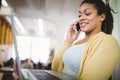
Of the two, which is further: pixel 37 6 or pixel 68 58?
pixel 37 6

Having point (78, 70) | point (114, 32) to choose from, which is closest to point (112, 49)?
point (114, 32)

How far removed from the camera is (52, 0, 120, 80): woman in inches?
43.7

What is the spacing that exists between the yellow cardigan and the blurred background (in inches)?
3.6

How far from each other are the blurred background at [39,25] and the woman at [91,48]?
0.04 meters

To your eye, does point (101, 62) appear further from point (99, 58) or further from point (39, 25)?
point (39, 25)

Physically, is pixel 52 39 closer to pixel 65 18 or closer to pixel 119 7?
pixel 65 18

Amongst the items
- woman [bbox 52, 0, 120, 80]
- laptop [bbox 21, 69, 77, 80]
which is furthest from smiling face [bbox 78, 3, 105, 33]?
laptop [bbox 21, 69, 77, 80]

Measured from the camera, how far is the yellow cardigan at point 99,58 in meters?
1.10

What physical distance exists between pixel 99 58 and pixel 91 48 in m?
0.07

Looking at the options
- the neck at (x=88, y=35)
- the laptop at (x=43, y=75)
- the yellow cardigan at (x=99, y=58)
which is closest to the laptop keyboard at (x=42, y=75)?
the laptop at (x=43, y=75)

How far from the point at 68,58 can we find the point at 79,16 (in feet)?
0.86

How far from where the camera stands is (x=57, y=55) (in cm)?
123

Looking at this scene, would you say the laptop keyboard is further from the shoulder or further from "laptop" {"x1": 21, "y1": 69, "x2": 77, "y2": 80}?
the shoulder

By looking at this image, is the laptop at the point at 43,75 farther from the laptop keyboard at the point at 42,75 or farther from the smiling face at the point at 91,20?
the smiling face at the point at 91,20
